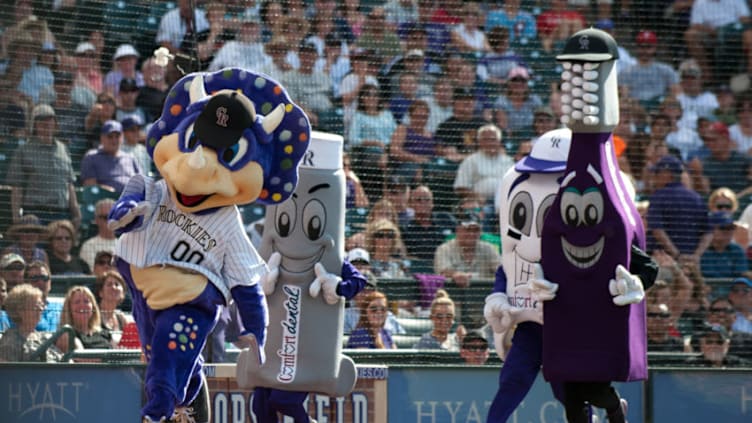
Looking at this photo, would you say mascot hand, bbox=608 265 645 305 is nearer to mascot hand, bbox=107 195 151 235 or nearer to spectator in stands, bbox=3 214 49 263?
mascot hand, bbox=107 195 151 235

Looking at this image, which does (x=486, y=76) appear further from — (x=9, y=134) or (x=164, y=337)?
(x=164, y=337)

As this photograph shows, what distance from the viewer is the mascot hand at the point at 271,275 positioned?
7.06 meters

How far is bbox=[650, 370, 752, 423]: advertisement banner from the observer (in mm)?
7906

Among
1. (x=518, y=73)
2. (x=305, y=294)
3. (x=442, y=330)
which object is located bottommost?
(x=442, y=330)

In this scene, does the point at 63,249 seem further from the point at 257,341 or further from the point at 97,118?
the point at 257,341

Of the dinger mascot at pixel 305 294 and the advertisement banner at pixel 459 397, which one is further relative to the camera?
the advertisement banner at pixel 459 397

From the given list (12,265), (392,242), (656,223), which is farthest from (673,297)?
(12,265)

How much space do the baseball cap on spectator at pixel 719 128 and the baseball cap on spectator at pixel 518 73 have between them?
150cm

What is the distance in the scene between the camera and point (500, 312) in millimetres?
7055

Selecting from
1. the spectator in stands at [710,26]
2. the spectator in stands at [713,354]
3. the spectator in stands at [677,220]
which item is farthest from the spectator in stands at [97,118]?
the spectator in stands at [710,26]

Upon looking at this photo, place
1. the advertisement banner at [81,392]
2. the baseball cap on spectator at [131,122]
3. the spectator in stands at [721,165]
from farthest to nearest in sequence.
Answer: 1. the spectator in stands at [721,165]
2. the baseball cap on spectator at [131,122]
3. the advertisement banner at [81,392]

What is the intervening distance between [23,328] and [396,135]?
8.82ft

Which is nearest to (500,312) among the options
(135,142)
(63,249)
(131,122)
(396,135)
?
(396,135)

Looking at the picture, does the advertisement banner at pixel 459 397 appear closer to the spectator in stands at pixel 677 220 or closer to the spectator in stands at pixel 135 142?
the spectator in stands at pixel 677 220
